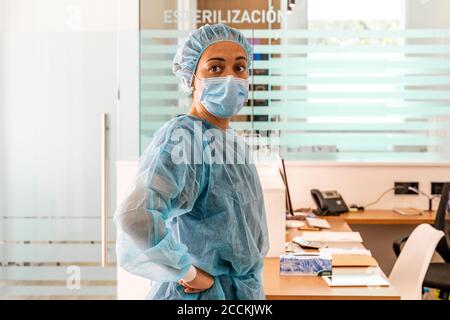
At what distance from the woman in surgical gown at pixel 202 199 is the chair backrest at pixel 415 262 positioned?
1150 millimetres

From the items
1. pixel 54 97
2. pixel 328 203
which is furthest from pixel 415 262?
pixel 54 97

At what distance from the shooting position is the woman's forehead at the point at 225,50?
1611 mm

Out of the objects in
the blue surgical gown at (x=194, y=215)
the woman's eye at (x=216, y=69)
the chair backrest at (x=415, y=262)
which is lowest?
the chair backrest at (x=415, y=262)

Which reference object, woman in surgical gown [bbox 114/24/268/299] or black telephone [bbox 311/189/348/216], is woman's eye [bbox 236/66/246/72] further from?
black telephone [bbox 311/189/348/216]

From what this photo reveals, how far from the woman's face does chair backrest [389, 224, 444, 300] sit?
1.34 m

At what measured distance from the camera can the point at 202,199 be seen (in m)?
1.50

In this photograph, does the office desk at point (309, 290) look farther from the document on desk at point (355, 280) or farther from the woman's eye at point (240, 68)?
the woman's eye at point (240, 68)

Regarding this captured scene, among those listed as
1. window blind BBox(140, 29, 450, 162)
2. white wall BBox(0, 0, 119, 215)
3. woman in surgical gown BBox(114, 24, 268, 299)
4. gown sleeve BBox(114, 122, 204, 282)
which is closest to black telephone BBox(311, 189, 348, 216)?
window blind BBox(140, 29, 450, 162)

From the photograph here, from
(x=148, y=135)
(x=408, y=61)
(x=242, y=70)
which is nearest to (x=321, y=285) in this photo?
(x=242, y=70)

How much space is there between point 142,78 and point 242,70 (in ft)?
3.76

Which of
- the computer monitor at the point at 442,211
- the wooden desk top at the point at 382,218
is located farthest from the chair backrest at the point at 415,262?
the wooden desk top at the point at 382,218

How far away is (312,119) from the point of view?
3.89 m

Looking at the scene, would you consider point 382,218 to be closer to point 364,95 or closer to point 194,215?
point 364,95

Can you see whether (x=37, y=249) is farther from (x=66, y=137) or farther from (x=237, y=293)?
(x=237, y=293)
